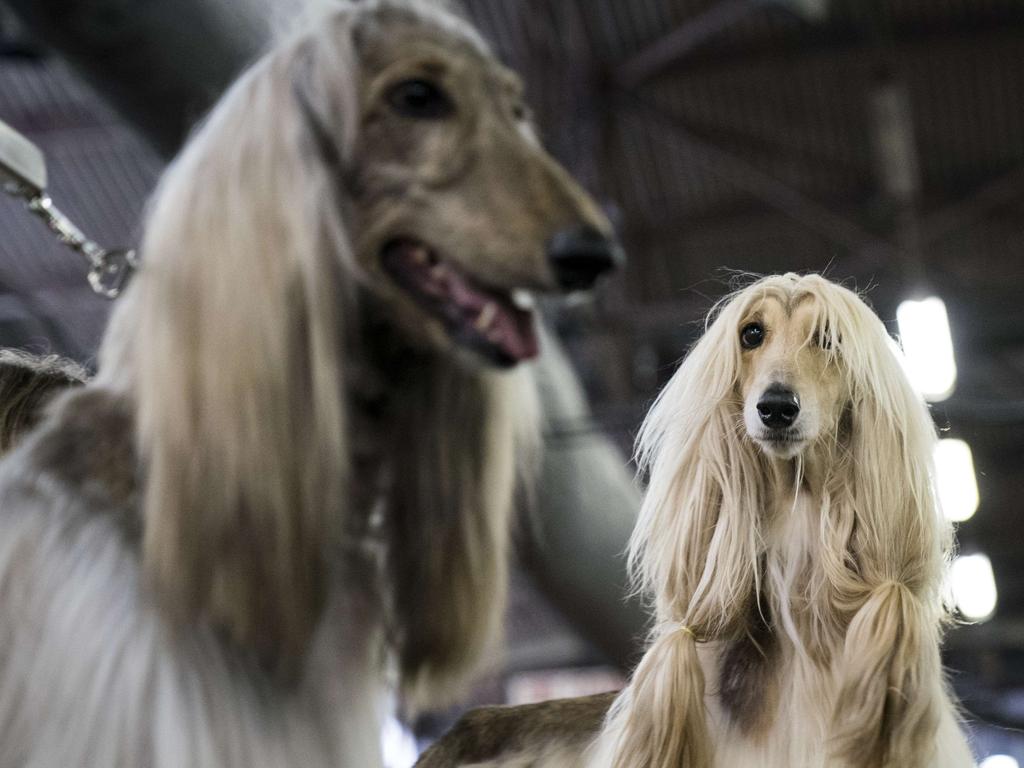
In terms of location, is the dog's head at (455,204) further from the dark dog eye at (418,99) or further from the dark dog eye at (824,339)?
the dark dog eye at (824,339)

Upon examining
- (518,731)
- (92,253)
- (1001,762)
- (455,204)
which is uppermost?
(92,253)

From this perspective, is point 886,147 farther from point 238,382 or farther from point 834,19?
point 238,382

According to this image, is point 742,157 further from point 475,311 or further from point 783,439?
point 475,311

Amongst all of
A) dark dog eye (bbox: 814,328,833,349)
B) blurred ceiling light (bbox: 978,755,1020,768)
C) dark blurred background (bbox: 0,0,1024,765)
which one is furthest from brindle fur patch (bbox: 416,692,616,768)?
dark blurred background (bbox: 0,0,1024,765)

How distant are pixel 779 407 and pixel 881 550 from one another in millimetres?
193

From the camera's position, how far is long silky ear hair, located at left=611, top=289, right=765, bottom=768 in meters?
1.46

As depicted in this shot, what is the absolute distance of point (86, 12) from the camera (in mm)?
2568

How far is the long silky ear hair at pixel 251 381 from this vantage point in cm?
86

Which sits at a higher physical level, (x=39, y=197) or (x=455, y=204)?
(x=39, y=197)

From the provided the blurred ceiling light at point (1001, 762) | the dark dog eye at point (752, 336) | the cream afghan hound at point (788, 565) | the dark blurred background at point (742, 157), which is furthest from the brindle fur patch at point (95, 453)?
the dark blurred background at point (742, 157)

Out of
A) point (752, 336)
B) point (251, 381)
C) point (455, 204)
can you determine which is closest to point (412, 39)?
point (455, 204)

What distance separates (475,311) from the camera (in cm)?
89

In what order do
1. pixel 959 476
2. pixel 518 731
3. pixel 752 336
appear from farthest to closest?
pixel 959 476 → pixel 518 731 → pixel 752 336

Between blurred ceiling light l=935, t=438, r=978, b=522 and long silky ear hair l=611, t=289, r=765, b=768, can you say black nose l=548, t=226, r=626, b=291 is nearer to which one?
long silky ear hair l=611, t=289, r=765, b=768
